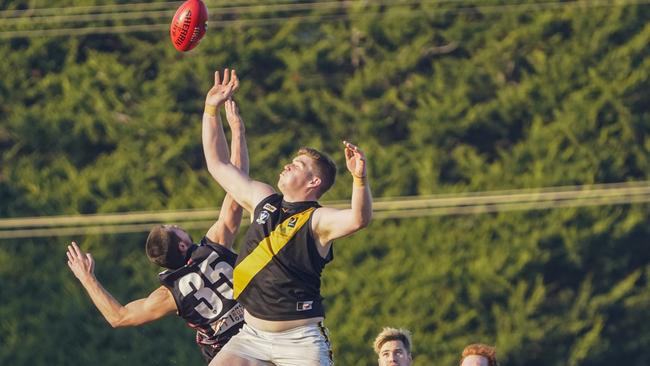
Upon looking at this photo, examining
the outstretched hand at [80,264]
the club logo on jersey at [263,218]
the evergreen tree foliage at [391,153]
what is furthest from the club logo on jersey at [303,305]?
the evergreen tree foliage at [391,153]

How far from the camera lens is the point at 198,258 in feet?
36.9

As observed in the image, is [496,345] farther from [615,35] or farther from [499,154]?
[615,35]

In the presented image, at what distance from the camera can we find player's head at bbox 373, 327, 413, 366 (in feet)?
39.4

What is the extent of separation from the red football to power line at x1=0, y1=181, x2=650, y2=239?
10014mm

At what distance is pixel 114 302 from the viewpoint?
11242 mm

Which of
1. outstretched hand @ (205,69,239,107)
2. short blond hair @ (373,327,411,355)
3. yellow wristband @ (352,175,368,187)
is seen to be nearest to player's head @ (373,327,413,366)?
short blond hair @ (373,327,411,355)

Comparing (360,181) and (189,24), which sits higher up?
(189,24)

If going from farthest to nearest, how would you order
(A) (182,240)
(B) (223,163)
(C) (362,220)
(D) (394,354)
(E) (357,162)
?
(D) (394,354)
(A) (182,240)
(B) (223,163)
(C) (362,220)
(E) (357,162)

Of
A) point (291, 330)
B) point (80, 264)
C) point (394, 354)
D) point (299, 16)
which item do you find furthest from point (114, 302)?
point (299, 16)


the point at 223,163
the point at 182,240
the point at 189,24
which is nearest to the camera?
the point at 223,163

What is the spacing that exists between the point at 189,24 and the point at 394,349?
2553 millimetres

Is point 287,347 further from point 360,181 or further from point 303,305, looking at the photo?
point 360,181

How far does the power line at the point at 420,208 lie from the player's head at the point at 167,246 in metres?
11.1

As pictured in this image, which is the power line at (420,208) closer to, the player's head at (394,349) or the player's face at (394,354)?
the player's head at (394,349)
